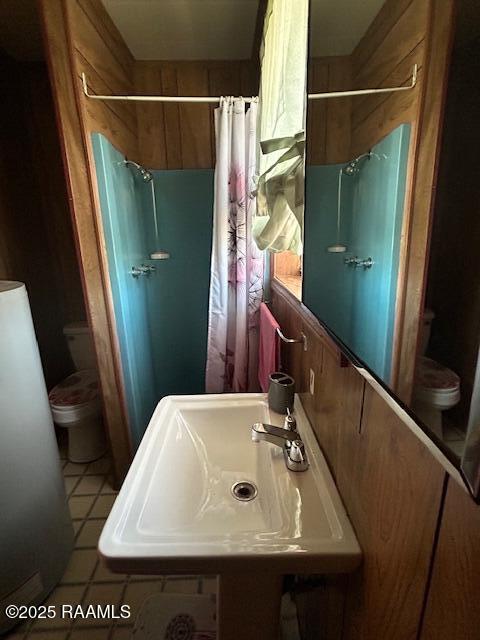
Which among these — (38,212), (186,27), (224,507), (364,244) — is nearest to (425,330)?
(364,244)

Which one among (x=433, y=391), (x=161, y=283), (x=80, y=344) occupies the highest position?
(x=433, y=391)

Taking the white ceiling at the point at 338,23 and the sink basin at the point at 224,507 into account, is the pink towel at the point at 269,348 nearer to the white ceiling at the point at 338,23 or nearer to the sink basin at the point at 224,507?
the sink basin at the point at 224,507

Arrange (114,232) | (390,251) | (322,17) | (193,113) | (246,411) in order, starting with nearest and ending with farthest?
1. (390,251)
2. (322,17)
3. (246,411)
4. (114,232)
5. (193,113)

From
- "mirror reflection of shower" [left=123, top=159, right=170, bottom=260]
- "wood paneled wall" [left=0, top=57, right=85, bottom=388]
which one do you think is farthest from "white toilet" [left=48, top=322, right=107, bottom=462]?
"mirror reflection of shower" [left=123, top=159, right=170, bottom=260]

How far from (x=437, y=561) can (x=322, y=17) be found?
40.8 inches

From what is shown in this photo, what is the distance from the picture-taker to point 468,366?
0.92 ft

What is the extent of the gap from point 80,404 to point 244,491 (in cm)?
134

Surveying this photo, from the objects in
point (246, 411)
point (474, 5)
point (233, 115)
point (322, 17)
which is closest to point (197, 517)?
point (246, 411)

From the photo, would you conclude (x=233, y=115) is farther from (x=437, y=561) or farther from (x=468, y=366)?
(x=437, y=561)

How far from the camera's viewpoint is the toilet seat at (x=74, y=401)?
1794 millimetres

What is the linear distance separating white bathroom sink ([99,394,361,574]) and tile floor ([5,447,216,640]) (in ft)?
1.30

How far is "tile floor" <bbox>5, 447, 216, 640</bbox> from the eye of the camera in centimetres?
115

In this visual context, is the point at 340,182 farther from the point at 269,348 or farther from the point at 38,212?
the point at 38,212

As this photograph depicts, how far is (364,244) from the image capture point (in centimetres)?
54
